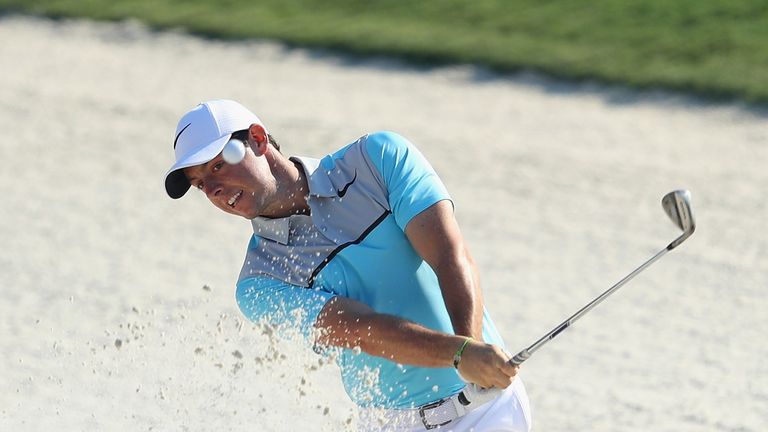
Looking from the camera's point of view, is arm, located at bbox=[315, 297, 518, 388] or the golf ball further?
the golf ball

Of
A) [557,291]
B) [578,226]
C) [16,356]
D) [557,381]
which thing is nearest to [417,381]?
[557,381]

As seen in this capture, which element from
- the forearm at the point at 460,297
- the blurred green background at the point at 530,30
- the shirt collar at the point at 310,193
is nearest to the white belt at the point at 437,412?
the forearm at the point at 460,297

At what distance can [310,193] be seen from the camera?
300 centimetres

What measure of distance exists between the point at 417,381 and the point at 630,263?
4.33 m

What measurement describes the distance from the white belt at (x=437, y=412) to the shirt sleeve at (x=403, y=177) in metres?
0.40

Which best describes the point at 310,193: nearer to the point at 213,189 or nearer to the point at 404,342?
the point at 213,189

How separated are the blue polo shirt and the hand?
242 mm

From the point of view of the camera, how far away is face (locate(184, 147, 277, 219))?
2.86m

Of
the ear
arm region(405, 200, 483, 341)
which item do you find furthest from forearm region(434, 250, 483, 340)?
the ear

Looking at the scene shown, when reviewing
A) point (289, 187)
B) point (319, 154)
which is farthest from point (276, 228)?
point (319, 154)

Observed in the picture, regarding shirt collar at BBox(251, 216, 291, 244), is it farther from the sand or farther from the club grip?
the club grip

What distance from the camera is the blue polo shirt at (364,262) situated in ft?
9.54

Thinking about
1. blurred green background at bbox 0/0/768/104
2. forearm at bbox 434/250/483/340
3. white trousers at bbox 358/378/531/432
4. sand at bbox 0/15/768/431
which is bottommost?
sand at bbox 0/15/768/431

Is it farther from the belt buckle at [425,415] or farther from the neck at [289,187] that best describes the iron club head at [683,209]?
the neck at [289,187]
